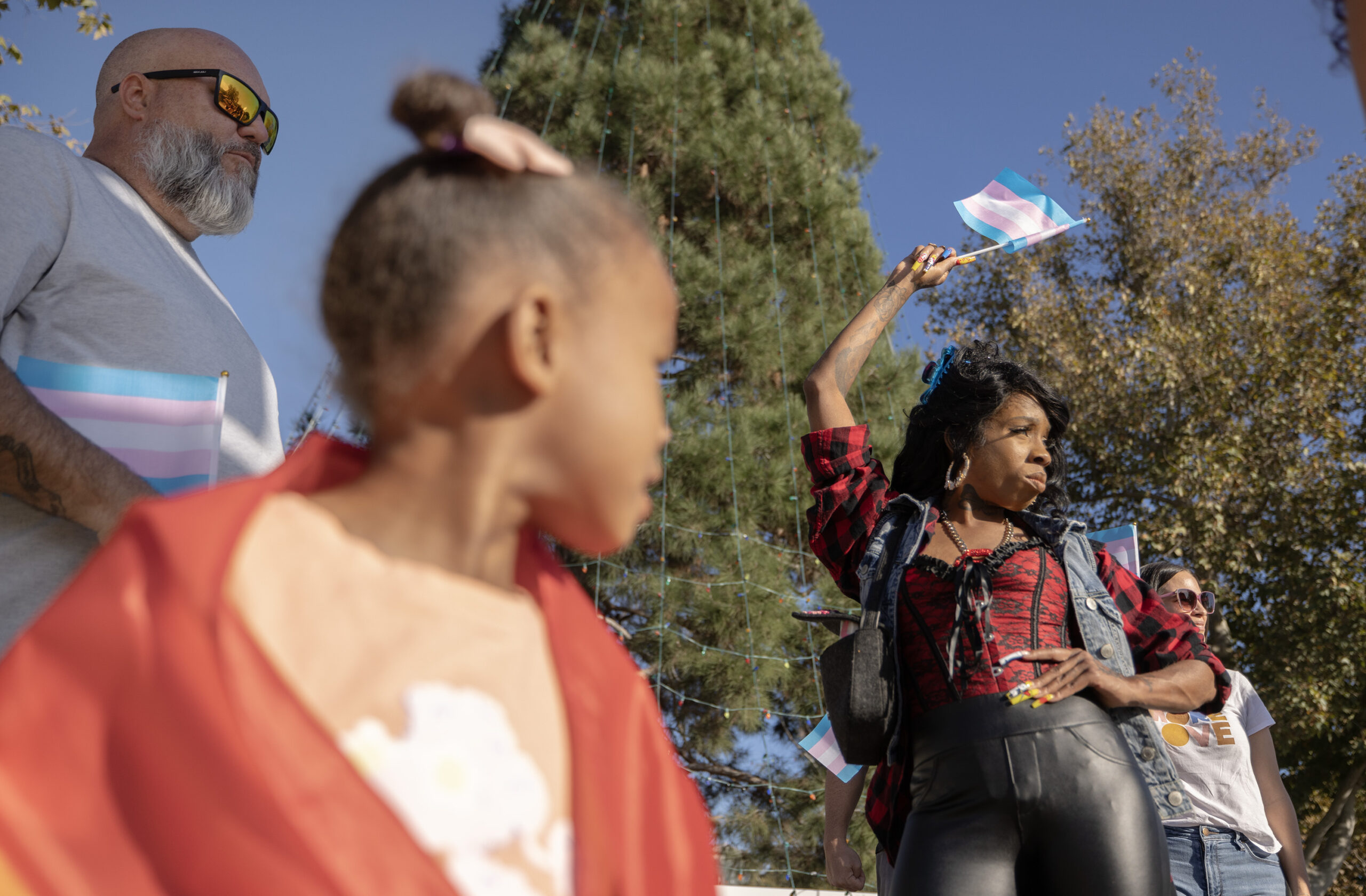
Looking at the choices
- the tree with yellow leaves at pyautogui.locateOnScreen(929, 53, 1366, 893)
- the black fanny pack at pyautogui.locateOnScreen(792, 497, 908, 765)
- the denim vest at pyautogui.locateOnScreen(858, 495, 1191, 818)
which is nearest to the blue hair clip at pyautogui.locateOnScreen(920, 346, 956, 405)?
the denim vest at pyautogui.locateOnScreen(858, 495, 1191, 818)

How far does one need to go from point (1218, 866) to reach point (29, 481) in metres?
3.40

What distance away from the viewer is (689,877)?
78 centimetres

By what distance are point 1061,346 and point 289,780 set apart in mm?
13269

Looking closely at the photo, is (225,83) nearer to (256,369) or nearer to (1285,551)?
(256,369)

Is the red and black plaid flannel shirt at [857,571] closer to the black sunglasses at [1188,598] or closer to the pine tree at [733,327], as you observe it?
the black sunglasses at [1188,598]

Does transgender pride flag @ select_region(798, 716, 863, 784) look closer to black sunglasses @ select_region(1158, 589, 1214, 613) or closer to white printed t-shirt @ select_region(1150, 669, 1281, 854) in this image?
white printed t-shirt @ select_region(1150, 669, 1281, 854)

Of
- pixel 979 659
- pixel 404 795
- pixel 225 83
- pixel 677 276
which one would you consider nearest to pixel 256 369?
pixel 225 83

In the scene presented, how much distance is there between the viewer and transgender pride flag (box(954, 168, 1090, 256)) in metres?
2.95

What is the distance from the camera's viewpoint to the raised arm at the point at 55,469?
123 cm

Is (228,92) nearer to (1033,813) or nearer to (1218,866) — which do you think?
(1033,813)

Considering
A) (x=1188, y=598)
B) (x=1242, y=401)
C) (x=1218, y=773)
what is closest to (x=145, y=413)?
(x=1218, y=773)

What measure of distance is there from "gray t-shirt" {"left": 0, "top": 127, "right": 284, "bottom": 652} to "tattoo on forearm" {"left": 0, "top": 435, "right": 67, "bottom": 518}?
0.17 feet

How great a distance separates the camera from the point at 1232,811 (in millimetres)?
3377

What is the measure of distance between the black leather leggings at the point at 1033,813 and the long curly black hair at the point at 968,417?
2.05ft
